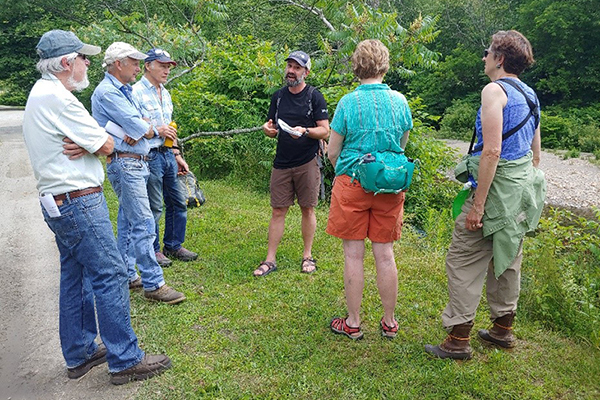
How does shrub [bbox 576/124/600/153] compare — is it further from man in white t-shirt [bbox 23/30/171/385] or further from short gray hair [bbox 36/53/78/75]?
short gray hair [bbox 36/53/78/75]

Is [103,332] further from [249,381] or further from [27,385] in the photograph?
[249,381]

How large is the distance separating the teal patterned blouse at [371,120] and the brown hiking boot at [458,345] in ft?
4.26

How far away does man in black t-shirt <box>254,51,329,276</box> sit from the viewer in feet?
15.2

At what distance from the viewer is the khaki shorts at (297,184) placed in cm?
483

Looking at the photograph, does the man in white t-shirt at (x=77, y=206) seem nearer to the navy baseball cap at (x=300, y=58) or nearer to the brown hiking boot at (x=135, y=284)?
the brown hiking boot at (x=135, y=284)

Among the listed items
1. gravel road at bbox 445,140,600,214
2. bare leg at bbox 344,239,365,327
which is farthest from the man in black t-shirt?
gravel road at bbox 445,140,600,214

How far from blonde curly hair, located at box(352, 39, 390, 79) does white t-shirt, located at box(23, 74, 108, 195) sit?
1.74 metres

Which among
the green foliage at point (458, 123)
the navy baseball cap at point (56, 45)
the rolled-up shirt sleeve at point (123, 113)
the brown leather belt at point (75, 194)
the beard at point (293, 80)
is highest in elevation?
the navy baseball cap at point (56, 45)

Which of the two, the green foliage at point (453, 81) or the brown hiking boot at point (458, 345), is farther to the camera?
the green foliage at point (453, 81)

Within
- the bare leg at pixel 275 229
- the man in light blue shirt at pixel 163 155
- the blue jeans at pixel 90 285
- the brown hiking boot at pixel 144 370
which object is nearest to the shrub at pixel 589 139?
the bare leg at pixel 275 229

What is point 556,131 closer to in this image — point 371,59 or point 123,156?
point 371,59

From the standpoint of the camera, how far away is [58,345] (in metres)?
3.65

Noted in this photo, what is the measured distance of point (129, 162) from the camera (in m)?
3.95

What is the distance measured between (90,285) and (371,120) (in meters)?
2.17
